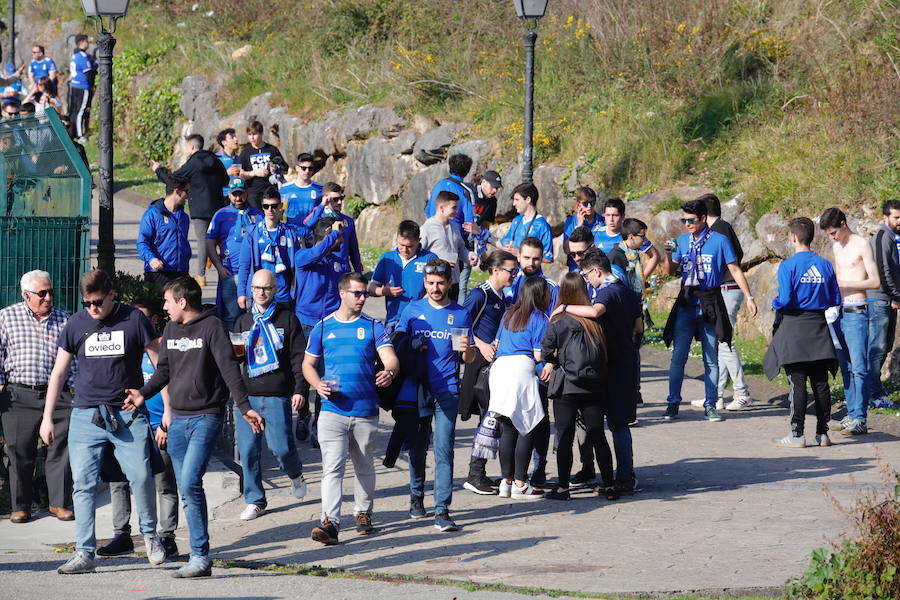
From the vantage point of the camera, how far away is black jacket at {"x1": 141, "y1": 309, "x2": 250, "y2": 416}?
7824mm

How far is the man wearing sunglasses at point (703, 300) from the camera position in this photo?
465 inches

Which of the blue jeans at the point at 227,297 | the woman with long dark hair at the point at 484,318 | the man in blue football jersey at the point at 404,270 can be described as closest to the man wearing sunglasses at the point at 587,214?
the man in blue football jersey at the point at 404,270

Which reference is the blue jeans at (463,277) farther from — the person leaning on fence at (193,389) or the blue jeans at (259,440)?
the person leaning on fence at (193,389)

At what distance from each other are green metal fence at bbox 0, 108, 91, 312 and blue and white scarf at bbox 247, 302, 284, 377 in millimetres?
2430

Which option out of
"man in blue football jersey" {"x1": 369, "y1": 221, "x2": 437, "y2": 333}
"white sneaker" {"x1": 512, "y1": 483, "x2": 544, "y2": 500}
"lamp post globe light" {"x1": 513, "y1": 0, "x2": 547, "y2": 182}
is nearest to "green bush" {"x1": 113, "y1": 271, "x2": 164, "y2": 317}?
"man in blue football jersey" {"x1": 369, "y1": 221, "x2": 437, "y2": 333}

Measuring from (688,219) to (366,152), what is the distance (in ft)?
37.1

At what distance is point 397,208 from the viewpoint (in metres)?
21.9

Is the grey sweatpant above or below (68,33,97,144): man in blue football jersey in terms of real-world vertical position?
below

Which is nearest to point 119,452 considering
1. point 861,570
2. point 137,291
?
point 137,291

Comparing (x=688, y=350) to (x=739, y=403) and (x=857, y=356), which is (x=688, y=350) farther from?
(x=857, y=356)

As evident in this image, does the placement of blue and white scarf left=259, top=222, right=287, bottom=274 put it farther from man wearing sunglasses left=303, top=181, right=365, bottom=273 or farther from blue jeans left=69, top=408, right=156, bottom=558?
blue jeans left=69, top=408, right=156, bottom=558

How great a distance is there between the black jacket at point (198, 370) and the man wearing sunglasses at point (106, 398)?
0.23 meters

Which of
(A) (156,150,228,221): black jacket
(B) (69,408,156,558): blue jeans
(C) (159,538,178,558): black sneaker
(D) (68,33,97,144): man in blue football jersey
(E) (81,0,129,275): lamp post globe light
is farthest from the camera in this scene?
(D) (68,33,97,144): man in blue football jersey

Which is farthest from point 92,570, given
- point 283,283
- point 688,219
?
point 688,219
